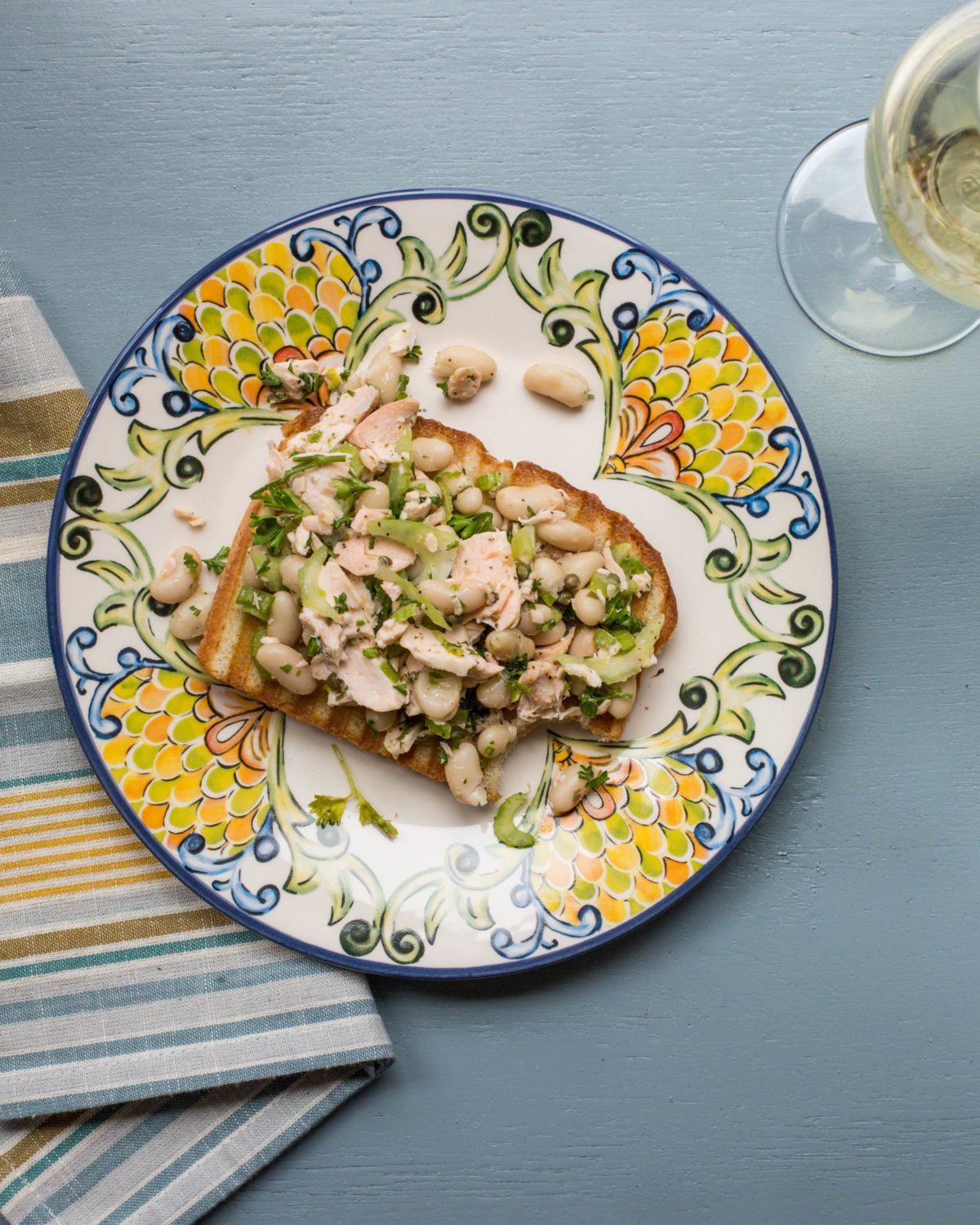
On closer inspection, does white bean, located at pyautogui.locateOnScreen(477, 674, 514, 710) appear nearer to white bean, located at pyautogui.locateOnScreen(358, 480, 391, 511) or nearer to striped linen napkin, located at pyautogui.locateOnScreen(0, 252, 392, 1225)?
white bean, located at pyautogui.locateOnScreen(358, 480, 391, 511)

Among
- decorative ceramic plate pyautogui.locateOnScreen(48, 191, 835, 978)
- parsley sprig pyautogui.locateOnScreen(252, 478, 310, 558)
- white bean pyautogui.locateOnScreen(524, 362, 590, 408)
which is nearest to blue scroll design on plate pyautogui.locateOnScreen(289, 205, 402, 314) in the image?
decorative ceramic plate pyautogui.locateOnScreen(48, 191, 835, 978)

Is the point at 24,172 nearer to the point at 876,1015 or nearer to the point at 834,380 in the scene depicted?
the point at 834,380

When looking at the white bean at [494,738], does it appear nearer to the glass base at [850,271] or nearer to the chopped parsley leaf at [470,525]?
the chopped parsley leaf at [470,525]

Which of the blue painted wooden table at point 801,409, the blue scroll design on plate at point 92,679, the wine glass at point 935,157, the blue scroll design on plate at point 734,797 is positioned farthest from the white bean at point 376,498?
the wine glass at point 935,157

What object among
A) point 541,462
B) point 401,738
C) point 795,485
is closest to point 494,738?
point 401,738

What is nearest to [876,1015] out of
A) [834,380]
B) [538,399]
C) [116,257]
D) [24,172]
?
[834,380]

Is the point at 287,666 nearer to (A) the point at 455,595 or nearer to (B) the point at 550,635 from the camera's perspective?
(A) the point at 455,595

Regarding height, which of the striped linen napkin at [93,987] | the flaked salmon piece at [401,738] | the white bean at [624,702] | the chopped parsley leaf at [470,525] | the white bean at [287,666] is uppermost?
the chopped parsley leaf at [470,525]
